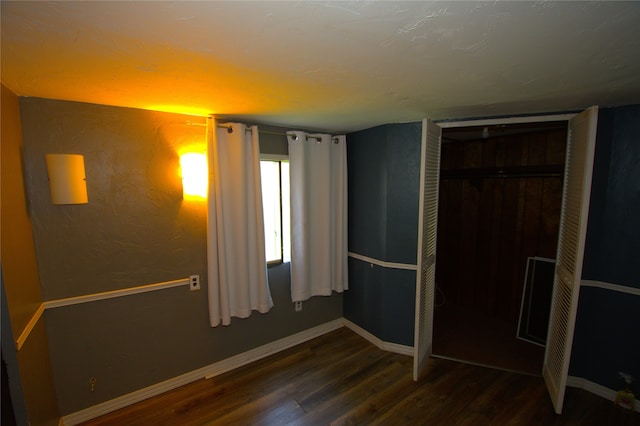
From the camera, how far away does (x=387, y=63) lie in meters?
1.28

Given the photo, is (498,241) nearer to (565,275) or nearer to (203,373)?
(565,275)

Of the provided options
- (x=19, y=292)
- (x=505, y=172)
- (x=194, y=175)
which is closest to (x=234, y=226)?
(x=194, y=175)

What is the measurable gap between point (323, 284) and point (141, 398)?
1863mm

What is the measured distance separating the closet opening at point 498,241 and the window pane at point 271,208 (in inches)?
71.9

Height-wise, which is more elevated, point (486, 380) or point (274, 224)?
point (274, 224)

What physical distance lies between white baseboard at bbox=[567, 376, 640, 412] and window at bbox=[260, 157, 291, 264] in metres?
2.76

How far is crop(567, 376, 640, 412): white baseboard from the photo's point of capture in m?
2.16

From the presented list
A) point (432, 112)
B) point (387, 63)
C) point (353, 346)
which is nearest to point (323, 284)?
point (353, 346)

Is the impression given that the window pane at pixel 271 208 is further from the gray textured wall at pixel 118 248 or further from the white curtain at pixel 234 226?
the gray textured wall at pixel 118 248

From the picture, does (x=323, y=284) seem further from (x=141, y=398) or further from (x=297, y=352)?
(x=141, y=398)

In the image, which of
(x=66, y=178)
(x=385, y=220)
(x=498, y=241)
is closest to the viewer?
(x=66, y=178)

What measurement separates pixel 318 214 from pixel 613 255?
8.21ft

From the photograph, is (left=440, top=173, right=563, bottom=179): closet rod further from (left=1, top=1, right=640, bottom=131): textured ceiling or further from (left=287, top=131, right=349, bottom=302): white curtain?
(left=287, top=131, right=349, bottom=302): white curtain

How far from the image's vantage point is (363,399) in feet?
7.34
